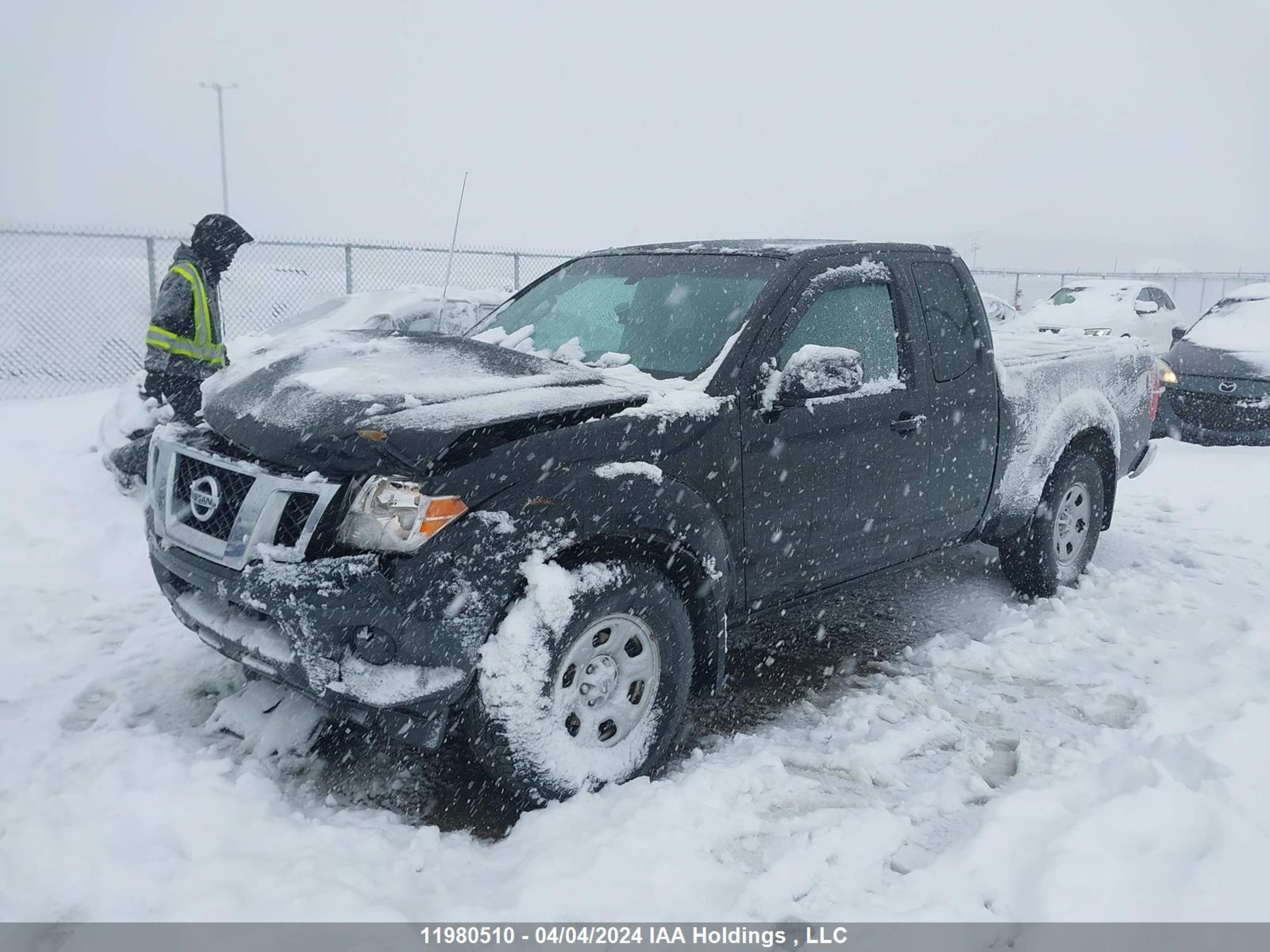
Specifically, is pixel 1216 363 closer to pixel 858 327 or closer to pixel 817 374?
pixel 858 327

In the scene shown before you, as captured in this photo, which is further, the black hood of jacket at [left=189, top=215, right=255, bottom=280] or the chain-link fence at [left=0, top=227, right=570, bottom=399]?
the chain-link fence at [left=0, top=227, right=570, bottom=399]

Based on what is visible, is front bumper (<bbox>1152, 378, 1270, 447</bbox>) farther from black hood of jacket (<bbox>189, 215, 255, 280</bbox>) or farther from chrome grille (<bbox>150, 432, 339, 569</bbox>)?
chrome grille (<bbox>150, 432, 339, 569</bbox>)

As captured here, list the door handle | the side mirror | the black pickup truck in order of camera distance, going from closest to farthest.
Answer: the black pickup truck, the side mirror, the door handle

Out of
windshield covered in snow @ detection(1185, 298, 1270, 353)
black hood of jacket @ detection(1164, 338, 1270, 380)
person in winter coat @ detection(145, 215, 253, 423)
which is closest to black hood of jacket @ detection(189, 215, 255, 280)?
person in winter coat @ detection(145, 215, 253, 423)

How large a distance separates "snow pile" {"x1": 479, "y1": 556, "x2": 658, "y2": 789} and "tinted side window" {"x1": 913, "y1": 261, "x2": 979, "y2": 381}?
2161 mm

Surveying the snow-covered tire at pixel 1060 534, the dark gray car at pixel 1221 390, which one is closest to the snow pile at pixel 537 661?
the snow-covered tire at pixel 1060 534

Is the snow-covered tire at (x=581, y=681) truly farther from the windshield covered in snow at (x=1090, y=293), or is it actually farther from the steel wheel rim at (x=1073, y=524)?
the windshield covered in snow at (x=1090, y=293)

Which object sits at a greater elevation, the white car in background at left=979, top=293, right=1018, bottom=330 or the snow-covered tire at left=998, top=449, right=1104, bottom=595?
the white car in background at left=979, top=293, right=1018, bottom=330

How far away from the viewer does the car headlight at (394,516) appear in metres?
2.83

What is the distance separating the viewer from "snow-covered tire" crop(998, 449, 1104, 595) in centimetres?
534

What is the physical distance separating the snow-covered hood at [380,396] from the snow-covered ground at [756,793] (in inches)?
46.6

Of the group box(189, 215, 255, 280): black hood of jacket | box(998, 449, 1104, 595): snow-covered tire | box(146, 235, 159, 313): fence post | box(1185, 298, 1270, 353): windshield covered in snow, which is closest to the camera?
box(998, 449, 1104, 595): snow-covered tire

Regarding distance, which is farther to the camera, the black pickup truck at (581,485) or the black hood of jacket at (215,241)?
the black hood of jacket at (215,241)

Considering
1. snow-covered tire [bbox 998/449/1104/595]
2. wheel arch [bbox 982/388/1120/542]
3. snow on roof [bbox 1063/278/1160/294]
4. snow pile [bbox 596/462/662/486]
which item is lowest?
snow-covered tire [bbox 998/449/1104/595]
